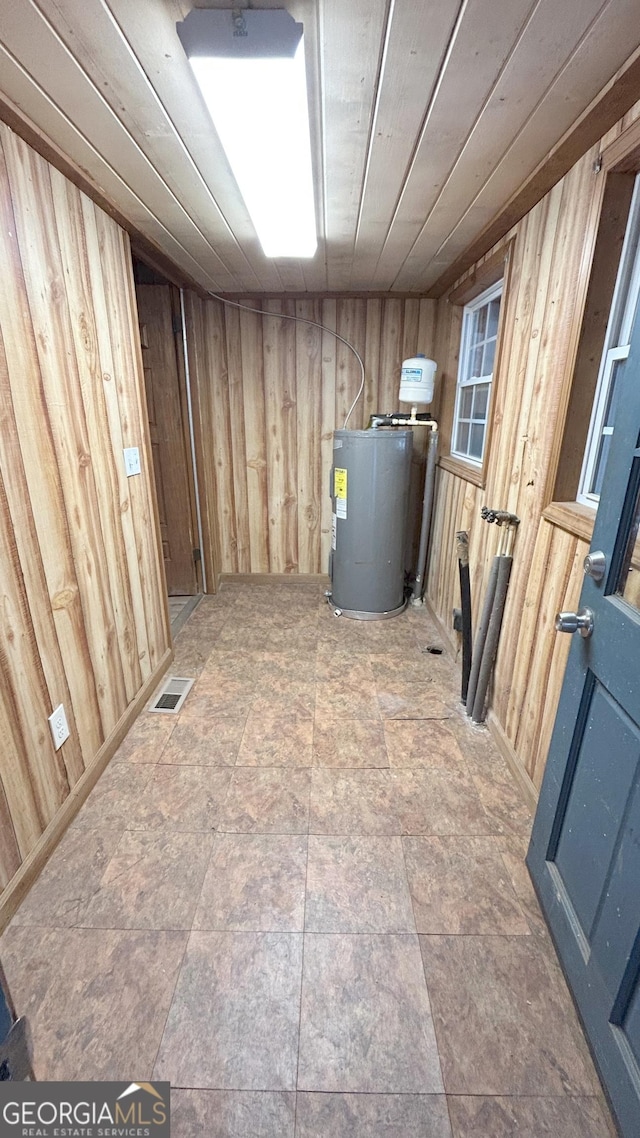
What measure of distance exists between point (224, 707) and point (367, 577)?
4.32 ft

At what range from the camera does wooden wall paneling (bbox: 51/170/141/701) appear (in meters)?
1.54

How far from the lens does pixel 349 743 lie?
1.96 m

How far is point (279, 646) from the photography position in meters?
2.79

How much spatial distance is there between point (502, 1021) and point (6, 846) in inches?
52.8

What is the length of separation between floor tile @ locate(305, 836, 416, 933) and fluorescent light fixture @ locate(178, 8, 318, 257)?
2060mm

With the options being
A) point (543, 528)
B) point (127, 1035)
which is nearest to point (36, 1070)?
point (127, 1035)

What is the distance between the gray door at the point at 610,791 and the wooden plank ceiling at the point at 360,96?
727 mm

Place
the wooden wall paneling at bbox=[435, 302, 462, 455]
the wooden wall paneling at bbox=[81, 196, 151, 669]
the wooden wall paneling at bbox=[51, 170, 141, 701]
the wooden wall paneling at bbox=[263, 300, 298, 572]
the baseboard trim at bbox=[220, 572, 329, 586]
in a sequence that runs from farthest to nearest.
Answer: the baseboard trim at bbox=[220, 572, 329, 586]
the wooden wall paneling at bbox=[263, 300, 298, 572]
the wooden wall paneling at bbox=[435, 302, 462, 455]
the wooden wall paneling at bbox=[81, 196, 151, 669]
the wooden wall paneling at bbox=[51, 170, 141, 701]

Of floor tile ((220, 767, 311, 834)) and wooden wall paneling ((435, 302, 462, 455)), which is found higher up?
wooden wall paneling ((435, 302, 462, 455))

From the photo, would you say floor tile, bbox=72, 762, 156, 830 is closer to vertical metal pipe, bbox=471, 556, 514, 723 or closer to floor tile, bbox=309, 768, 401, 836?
floor tile, bbox=309, 768, 401, 836

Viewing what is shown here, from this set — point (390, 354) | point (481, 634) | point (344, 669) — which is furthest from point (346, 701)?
point (390, 354)

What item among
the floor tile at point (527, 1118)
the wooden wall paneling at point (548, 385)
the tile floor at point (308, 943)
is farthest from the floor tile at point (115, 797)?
the wooden wall paneling at point (548, 385)

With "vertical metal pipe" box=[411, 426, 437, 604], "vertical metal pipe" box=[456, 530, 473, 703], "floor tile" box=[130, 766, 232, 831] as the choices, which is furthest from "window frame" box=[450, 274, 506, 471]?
"floor tile" box=[130, 766, 232, 831]

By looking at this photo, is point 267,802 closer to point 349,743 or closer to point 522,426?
point 349,743
